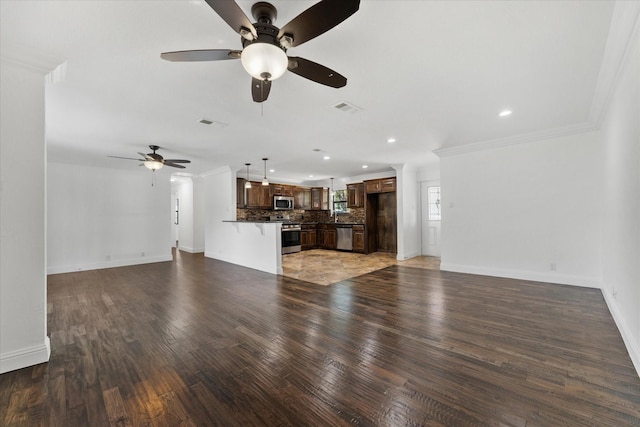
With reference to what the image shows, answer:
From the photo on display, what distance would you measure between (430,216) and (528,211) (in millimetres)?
3066

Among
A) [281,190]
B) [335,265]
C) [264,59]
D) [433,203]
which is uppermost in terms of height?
[264,59]

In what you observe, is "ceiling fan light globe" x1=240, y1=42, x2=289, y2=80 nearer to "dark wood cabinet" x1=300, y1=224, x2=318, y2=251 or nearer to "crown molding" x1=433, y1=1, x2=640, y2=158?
"crown molding" x1=433, y1=1, x2=640, y2=158

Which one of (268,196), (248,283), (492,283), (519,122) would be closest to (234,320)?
(248,283)

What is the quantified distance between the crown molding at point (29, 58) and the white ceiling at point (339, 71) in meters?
0.05

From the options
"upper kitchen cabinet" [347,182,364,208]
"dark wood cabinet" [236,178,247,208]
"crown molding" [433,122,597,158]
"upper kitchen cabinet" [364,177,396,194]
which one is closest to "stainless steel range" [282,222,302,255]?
"dark wood cabinet" [236,178,247,208]

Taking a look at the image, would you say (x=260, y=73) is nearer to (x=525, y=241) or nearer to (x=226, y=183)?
(x=525, y=241)

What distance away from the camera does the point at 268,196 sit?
862 centimetres

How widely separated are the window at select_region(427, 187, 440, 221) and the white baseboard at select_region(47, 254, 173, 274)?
7.62m

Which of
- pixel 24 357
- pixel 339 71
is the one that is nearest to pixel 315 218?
pixel 339 71

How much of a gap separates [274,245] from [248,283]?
1040 millimetres

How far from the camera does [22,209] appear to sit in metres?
2.17

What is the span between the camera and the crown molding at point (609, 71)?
5.92 feet

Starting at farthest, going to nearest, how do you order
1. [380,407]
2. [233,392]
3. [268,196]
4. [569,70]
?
[268,196] < [569,70] < [233,392] < [380,407]

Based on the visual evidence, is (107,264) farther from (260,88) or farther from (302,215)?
(260,88)
